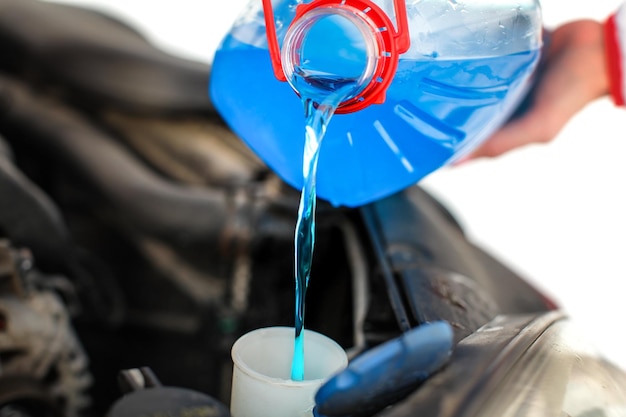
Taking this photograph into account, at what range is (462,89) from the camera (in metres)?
0.71

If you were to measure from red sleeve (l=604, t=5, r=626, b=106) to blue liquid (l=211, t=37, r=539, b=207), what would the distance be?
28 centimetres

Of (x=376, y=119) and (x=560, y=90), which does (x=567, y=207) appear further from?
(x=376, y=119)

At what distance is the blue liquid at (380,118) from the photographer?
2.26 ft

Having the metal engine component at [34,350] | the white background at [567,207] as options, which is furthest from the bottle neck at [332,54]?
the white background at [567,207]

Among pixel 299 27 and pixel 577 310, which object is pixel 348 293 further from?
pixel 577 310

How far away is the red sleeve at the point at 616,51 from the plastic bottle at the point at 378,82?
27 cm

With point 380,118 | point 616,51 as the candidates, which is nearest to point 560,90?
point 616,51

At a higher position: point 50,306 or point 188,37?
point 188,37

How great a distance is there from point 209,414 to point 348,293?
0.55 metres

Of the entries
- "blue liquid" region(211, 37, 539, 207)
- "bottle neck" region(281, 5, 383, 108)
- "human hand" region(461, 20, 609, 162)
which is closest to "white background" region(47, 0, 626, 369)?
"human hand" region(461, 20, 609, 162)

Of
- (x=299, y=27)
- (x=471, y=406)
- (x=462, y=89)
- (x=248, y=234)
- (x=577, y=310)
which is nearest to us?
(x=471, y=406)

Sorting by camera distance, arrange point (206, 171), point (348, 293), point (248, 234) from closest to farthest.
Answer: point (348, 293), point (248, 234), point (206, 171)

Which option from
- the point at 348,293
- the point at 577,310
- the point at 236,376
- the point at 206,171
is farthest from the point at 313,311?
the point at 577,310

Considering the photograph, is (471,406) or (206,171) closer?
(471,406)
